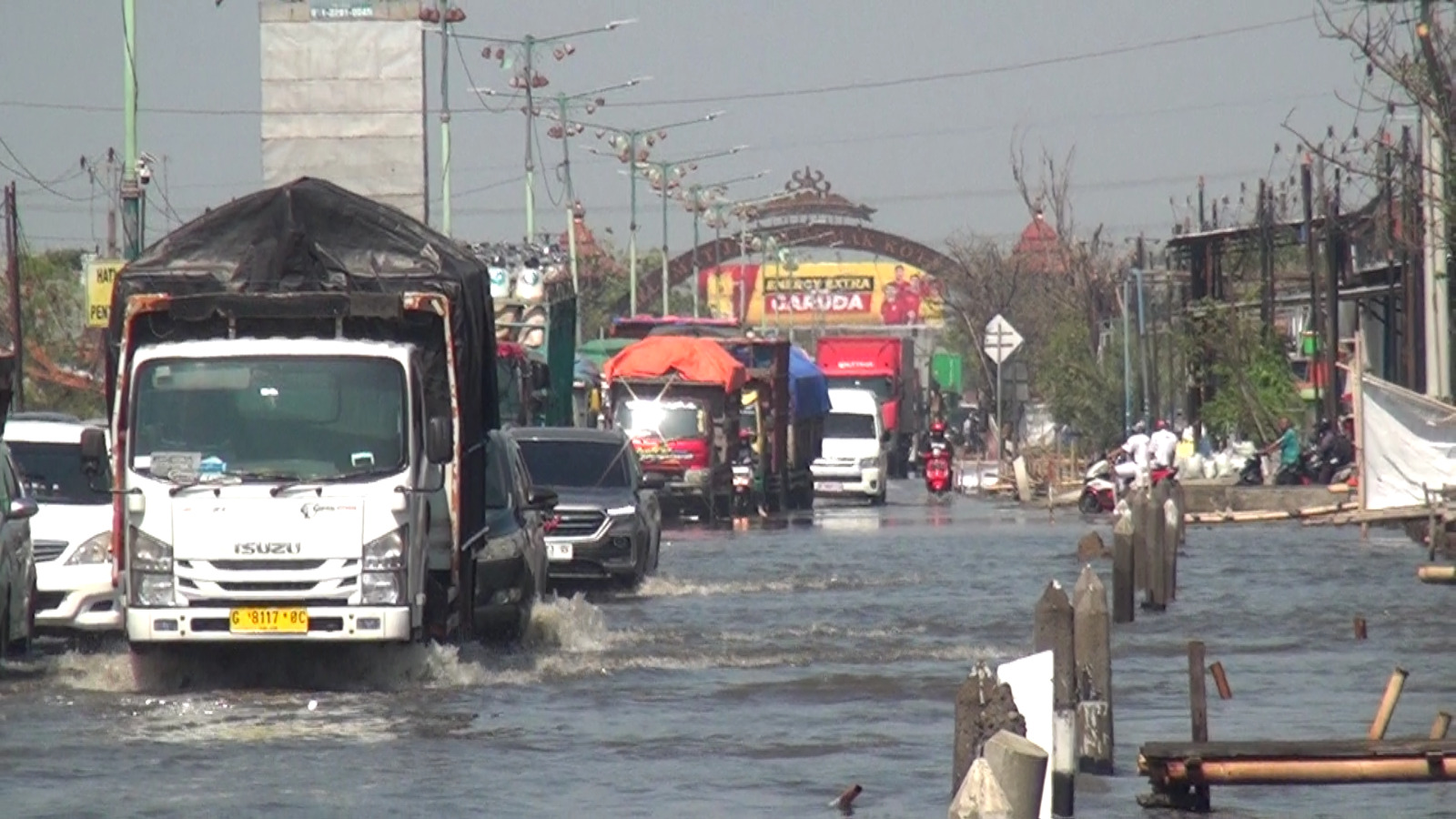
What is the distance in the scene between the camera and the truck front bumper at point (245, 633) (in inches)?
626

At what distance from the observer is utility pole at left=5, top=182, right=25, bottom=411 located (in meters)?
40.5

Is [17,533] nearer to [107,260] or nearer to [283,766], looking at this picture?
[283,766]

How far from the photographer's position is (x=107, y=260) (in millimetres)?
31797

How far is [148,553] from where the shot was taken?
16.0 m

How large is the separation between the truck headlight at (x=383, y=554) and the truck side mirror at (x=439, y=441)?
0.58 m

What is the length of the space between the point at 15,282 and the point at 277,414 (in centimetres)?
2799

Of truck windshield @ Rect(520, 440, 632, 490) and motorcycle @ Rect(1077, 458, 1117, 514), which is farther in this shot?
motorcycle @ Rect(1077, 458, 1117, 514)

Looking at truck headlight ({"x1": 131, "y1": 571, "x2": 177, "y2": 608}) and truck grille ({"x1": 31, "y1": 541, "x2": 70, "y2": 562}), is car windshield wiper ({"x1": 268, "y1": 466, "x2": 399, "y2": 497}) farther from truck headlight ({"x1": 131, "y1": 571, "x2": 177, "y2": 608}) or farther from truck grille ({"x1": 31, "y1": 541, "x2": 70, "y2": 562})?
truck grille ({"x1": 31, "y1": 541, "x2": 70, "y2": 562})

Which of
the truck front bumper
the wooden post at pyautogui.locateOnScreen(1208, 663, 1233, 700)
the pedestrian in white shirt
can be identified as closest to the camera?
the wooden post at pyautogui.locateOnScreen(1208, 663, 1233, 700)

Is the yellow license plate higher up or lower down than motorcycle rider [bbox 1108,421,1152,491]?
lower down

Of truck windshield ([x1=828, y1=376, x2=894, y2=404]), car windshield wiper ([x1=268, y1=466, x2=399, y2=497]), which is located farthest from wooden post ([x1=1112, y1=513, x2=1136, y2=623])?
truck windshield ([x1=828, y1=376, x2=894, y2=404])

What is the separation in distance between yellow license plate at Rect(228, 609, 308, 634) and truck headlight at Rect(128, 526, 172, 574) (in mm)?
504

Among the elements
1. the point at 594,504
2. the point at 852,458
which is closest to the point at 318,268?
the point at 594,504

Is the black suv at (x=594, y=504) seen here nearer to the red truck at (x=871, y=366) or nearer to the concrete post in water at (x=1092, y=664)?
the concrete post in water at (x=1092, y=664)
